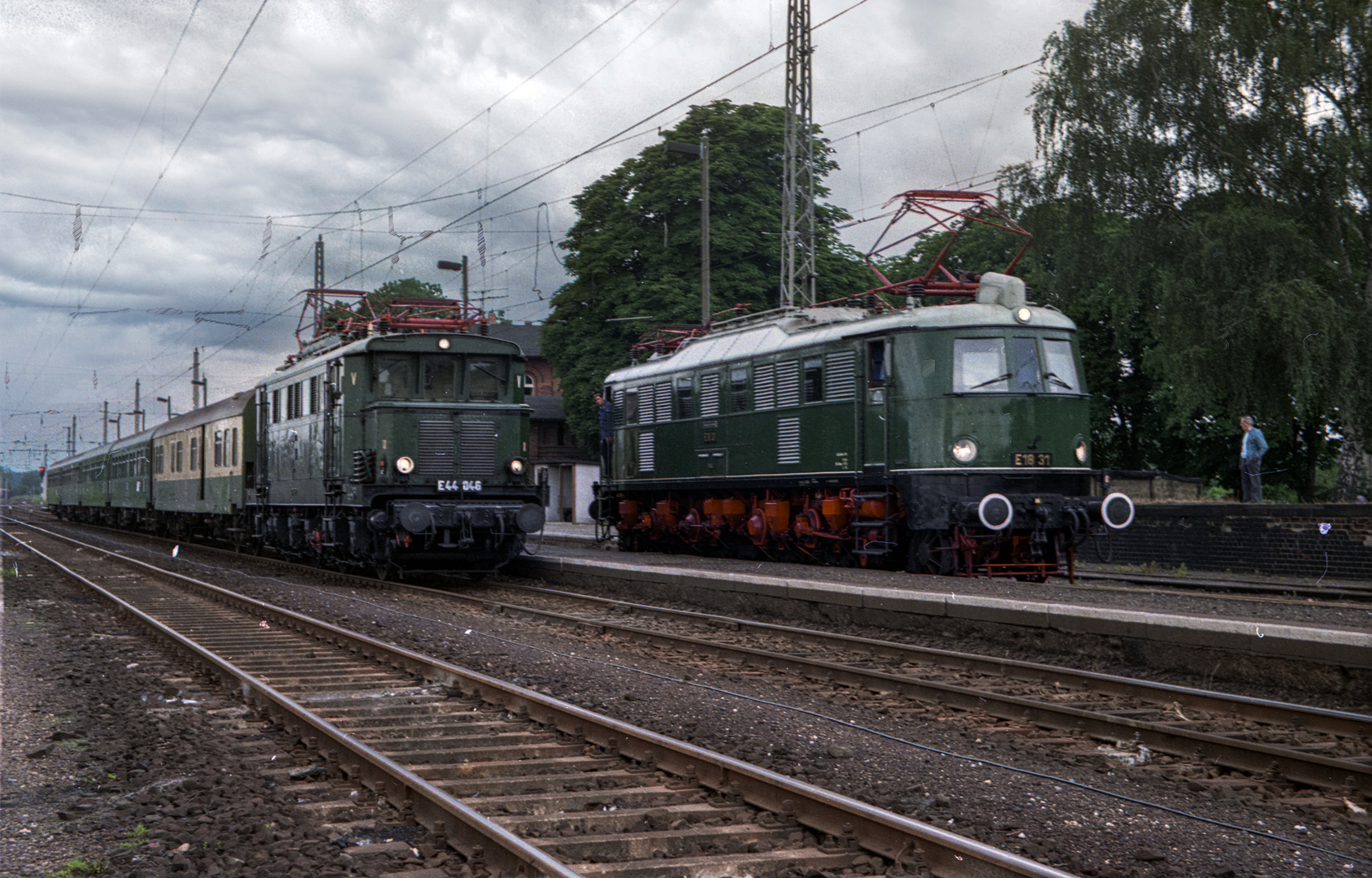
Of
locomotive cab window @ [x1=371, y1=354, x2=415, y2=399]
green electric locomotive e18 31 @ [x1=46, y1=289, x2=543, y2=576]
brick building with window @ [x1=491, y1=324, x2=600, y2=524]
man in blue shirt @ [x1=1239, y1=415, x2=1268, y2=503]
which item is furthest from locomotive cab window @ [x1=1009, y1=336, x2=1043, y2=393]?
brick building with window @ [x1=491, y1=324, x2=600, y2=524]

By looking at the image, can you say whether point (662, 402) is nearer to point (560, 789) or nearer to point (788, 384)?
point (788, 384)

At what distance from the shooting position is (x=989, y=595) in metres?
12.5

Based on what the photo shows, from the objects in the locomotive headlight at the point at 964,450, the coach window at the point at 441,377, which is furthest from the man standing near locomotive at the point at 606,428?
the locomotive headlight at the point at 964,450

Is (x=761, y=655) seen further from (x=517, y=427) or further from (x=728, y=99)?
(x=728, y=99)

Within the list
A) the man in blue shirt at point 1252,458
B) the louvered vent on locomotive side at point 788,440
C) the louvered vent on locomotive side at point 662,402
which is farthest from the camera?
the louvered vent on locomotive side at point 662,402

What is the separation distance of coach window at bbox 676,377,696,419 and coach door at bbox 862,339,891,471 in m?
5.00

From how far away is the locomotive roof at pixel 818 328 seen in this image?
1566 cm

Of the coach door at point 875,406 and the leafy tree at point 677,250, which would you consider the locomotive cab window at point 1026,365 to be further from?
the leafy tree at point 677,250

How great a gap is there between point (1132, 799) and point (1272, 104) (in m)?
22.7

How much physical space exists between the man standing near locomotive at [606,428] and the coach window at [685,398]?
121 inches

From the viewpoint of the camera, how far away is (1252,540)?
65.6 feet

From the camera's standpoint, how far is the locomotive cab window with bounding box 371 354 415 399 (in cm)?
1744

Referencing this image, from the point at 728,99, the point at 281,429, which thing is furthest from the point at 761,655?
the point at 728,99

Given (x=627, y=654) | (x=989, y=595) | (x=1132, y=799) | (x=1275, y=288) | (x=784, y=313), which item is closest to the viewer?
(x=1132, y=799)
